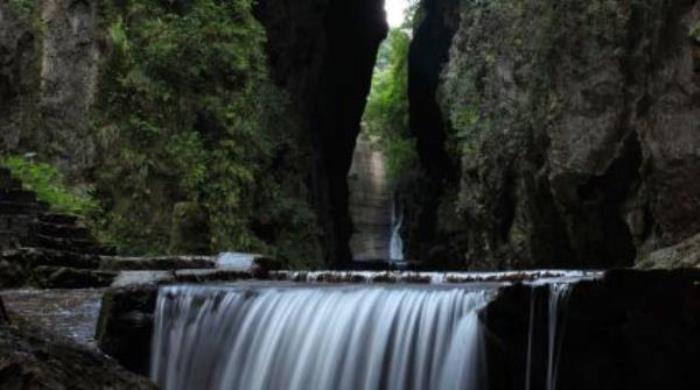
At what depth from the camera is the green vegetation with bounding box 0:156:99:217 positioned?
1403 cm

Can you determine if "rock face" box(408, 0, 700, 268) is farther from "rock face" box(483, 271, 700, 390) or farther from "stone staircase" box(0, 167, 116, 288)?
"stone staircase" box(0, 167, 116, 288)

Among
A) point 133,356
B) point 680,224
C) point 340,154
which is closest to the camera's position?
point 133,356

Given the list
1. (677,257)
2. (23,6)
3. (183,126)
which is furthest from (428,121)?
(677,257)

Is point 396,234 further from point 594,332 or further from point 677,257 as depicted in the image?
point 594,332

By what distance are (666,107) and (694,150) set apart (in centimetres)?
94

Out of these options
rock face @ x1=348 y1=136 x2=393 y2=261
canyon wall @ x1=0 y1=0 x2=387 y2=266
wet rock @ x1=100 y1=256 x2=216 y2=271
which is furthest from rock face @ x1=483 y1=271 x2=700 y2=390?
rock face @ x1=348 y1=136 x2=393 y2=261

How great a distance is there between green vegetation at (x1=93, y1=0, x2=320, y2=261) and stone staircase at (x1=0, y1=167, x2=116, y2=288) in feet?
13.0

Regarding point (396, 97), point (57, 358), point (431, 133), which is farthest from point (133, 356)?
point (396, 97)

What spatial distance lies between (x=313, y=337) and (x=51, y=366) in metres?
5.44

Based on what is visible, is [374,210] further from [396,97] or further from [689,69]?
[689,69]

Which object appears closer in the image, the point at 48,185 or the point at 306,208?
the point at 48,185

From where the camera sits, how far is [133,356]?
26.2 feet

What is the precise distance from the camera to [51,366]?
273 cm

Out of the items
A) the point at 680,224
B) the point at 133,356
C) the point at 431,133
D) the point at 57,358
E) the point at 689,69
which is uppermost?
the point at 431,133
